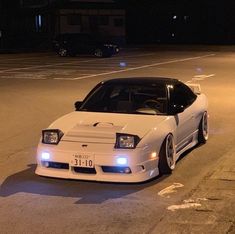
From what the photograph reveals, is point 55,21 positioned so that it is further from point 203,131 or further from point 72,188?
point 72,188

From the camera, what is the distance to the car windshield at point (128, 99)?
8258 mm

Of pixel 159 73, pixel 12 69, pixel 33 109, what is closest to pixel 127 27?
pixel 12 69

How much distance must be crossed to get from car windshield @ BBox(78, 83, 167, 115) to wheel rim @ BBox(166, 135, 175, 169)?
545mm

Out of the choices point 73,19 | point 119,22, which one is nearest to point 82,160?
point 73,19

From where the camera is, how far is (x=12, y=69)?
93.2 ft

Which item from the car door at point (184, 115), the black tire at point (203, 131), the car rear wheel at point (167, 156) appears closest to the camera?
the car rear wheel at point (167, 156)

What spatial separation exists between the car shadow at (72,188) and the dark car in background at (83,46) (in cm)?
3006

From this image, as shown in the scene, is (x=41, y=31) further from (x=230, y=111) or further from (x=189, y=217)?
(x=189, y=217)

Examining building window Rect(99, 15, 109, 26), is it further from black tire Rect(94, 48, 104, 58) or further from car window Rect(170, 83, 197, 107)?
car window Rect(170, 83, 197, 107)

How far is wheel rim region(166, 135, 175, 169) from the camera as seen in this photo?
757 centimetres

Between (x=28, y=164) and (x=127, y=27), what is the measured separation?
5068cm

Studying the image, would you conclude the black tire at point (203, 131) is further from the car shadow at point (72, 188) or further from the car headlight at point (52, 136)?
the car headlight at point (52, 136)

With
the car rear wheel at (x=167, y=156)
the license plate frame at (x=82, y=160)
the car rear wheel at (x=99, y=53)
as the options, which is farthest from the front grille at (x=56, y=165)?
the car rear wheel at (x=99, y=53)

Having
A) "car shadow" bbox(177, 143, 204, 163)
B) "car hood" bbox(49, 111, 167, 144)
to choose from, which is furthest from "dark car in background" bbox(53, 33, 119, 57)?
"car hood" bbox(49, 111, 167, 144)
